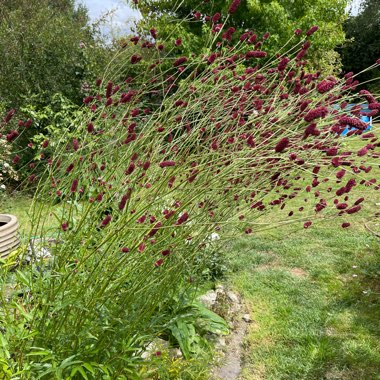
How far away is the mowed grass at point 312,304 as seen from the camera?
2.39 metres

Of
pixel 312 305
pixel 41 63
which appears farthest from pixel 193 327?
pixel 41 63

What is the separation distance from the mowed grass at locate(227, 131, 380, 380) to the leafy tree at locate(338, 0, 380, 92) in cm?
2028

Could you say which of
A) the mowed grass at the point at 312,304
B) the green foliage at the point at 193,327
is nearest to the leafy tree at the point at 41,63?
the mowed grass at the point at 312,304

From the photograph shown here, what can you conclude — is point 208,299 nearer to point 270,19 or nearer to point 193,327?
point 193,327

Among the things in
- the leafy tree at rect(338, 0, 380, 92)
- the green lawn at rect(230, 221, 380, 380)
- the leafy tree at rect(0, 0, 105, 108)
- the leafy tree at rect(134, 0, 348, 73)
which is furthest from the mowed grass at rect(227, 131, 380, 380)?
the leafy tree at rect(338, 0, 380, 92)

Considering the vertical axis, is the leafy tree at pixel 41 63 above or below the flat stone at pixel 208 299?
above

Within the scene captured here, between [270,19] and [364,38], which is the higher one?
[364,38]

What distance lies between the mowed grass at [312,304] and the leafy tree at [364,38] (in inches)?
798

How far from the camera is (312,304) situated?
121 inches

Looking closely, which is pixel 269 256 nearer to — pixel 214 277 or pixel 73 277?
pixel 214 277

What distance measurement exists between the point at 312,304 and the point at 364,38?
2294 centimetres

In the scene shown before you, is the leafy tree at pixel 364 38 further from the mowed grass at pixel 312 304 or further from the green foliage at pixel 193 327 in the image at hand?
the green foliage at pixel 193 327

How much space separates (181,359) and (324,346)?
986 millimetres

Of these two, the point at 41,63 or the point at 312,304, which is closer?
the point at 312,304
